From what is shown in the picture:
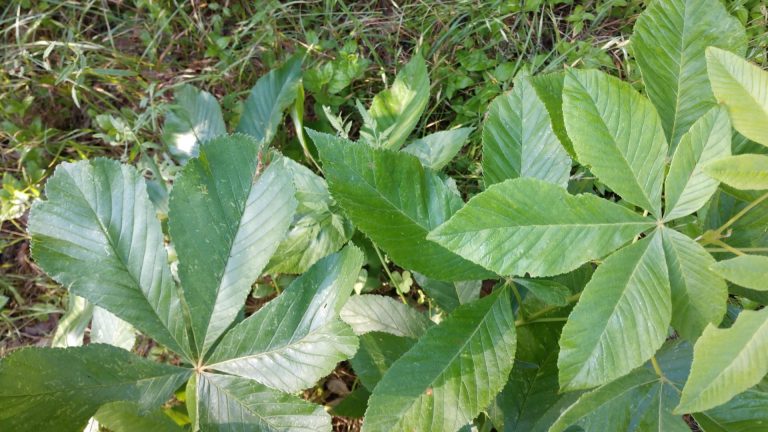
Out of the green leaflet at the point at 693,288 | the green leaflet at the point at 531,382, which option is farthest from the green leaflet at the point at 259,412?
the green leaflet at the point at 693,288

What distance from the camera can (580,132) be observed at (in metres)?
1.07

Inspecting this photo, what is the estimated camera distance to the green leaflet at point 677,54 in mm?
1173

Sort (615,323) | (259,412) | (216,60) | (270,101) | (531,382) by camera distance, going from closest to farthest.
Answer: (615,323) < (259,412) < (531,382) < (270,101) < (216,60)

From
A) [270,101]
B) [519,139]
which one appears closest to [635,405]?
[519,139]

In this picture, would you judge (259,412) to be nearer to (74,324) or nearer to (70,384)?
(70,384)

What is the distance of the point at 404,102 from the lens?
1842mm

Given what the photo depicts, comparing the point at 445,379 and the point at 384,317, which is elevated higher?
the point at 445,379

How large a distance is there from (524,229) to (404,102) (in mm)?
926

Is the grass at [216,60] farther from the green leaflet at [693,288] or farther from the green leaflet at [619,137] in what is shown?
the green leaflet at [693,288]

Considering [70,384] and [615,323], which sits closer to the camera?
[615,323]

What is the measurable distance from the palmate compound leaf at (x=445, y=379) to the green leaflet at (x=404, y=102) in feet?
2.61

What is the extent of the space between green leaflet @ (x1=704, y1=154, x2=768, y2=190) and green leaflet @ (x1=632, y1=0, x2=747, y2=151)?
24cm

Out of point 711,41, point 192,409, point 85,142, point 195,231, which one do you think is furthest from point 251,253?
point 85,142

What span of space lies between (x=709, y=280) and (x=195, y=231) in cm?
107
